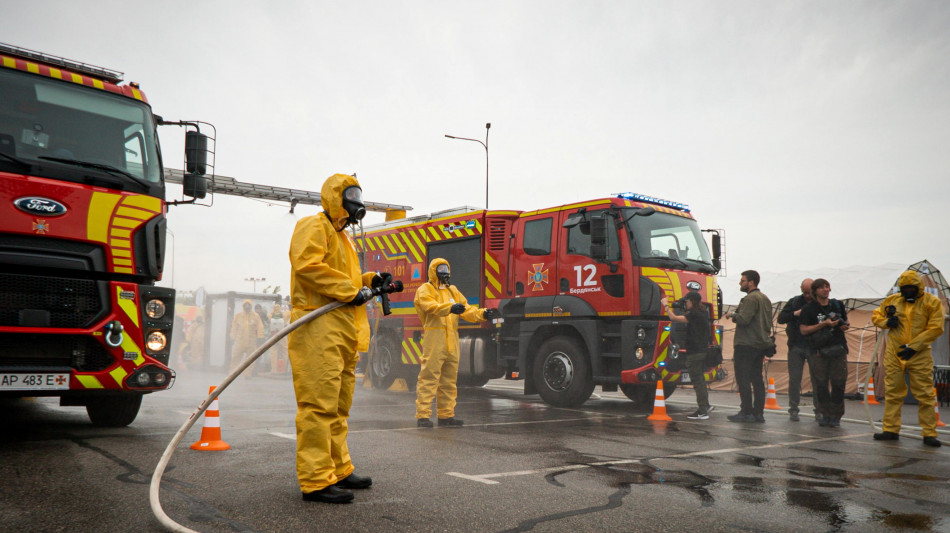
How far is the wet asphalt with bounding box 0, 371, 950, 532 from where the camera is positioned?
3707 mm

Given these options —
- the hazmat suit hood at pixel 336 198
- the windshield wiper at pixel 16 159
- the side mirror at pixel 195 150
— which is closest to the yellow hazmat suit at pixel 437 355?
the side mirror at pixel 195 150

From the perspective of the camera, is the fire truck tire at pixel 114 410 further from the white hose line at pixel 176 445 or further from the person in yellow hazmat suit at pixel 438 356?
the white hose line at pixel 176 445

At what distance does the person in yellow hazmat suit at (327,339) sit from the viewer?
4109mm

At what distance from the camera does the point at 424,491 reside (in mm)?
A: 4359

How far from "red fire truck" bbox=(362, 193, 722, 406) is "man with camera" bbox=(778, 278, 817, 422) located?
1012 millimetres

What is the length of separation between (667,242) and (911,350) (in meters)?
3.53

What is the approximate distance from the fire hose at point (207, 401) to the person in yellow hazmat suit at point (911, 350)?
5.94 metres

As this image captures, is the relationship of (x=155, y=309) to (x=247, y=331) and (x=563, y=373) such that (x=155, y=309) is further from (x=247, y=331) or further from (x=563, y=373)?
(x=247, y=331)

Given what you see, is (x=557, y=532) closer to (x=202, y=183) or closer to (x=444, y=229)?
(x=202, y=183)

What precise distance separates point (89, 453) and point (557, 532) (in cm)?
398

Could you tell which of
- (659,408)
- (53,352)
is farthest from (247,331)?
(53,352)

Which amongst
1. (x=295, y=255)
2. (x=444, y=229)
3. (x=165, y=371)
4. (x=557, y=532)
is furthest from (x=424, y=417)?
(x=444, y=229)

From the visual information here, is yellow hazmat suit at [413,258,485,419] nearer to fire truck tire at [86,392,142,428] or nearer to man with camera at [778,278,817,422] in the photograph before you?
fire truck tire at [86,392,142,428]

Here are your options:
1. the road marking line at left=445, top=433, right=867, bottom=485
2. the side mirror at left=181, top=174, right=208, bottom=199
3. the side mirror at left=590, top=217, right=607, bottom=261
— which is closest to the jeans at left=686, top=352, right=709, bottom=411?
the side mirror at left=590, top=217, right=607, bottom=261
